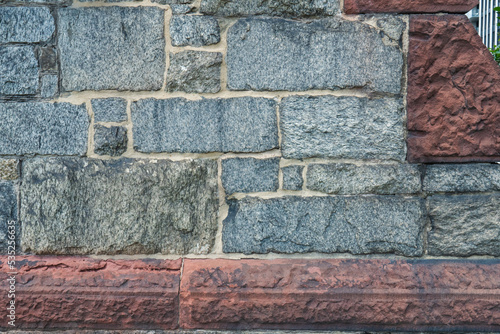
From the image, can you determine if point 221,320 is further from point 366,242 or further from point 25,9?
point 25,9

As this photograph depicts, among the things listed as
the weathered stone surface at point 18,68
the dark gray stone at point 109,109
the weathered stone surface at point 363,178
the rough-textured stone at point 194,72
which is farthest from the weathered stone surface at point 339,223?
the weathered stone surface at point 18,68

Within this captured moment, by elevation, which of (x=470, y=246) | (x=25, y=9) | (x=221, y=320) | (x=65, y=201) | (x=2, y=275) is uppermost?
(x=25, y=9)

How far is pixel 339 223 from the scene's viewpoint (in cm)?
192

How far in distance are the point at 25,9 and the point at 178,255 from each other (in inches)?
55.9

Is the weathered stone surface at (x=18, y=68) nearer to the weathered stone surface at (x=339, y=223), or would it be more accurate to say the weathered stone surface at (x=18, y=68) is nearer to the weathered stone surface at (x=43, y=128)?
the weathered stone surface at (x=43, y=128)

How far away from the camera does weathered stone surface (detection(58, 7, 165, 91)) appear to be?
1909 mm

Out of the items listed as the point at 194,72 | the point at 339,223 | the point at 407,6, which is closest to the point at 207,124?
the point at 194,72

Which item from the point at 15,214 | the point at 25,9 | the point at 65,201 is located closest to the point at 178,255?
the point at 65,201

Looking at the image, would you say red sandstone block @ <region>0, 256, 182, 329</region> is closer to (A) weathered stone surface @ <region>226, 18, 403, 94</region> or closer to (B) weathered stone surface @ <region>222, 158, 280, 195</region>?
(B) weathered stone surface @ <region>222, 158, 280, 195</region>

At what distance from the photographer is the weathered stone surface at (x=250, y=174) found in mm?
1926

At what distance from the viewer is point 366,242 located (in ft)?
6.31

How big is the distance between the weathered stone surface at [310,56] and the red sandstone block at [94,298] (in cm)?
104

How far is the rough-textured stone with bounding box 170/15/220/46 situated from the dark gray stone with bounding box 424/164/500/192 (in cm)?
129

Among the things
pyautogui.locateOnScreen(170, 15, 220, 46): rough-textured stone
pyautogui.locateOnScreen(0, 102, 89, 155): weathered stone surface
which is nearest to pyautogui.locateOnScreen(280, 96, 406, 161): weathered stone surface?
pyautogui.locateOnScreen(170, 15, 220, 46): rough-textured stone
